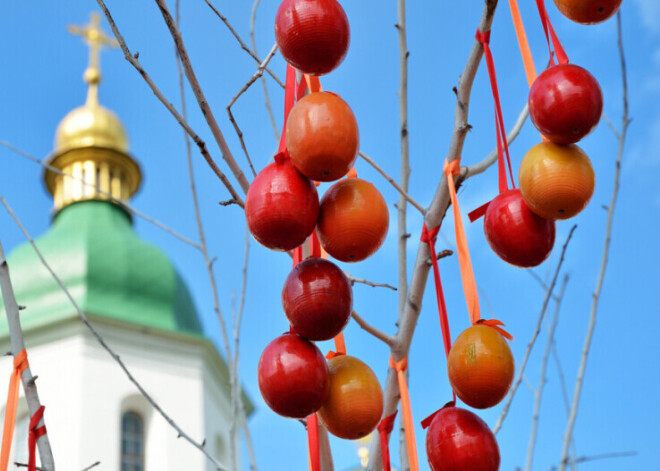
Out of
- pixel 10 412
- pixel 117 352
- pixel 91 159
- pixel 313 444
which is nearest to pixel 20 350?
pixel 10 412

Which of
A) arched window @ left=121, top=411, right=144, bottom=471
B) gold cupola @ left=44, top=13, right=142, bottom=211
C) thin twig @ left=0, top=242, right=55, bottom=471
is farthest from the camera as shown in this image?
gold cupola @ left=44, top=13, right=142, bottom=211

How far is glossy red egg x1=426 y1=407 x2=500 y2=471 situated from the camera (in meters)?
1.43

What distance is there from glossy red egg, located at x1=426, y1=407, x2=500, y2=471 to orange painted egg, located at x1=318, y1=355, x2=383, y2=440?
0.09 metres

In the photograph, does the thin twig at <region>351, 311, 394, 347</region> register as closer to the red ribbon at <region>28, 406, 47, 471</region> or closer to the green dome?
the red ribbon at <region>28, 406, 47, 471</region>

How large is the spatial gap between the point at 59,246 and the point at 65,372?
6.24 ft

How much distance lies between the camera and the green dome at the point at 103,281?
1180 centimetres

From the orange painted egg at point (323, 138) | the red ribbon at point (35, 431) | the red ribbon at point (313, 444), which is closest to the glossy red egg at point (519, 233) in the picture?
the orange painted egg at point (323, 138)

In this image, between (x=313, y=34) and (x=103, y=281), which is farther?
(x=103, y=281)

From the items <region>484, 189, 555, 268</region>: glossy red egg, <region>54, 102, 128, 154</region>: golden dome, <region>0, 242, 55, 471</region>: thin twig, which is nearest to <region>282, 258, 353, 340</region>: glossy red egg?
<region>484, 189, 555, 268</region>: glossy red egg

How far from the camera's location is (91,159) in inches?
559

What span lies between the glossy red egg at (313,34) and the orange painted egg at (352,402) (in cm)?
45

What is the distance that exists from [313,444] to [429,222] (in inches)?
17.9

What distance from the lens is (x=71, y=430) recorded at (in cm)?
1102

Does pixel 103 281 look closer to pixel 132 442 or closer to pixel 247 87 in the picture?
pixel 132 442
